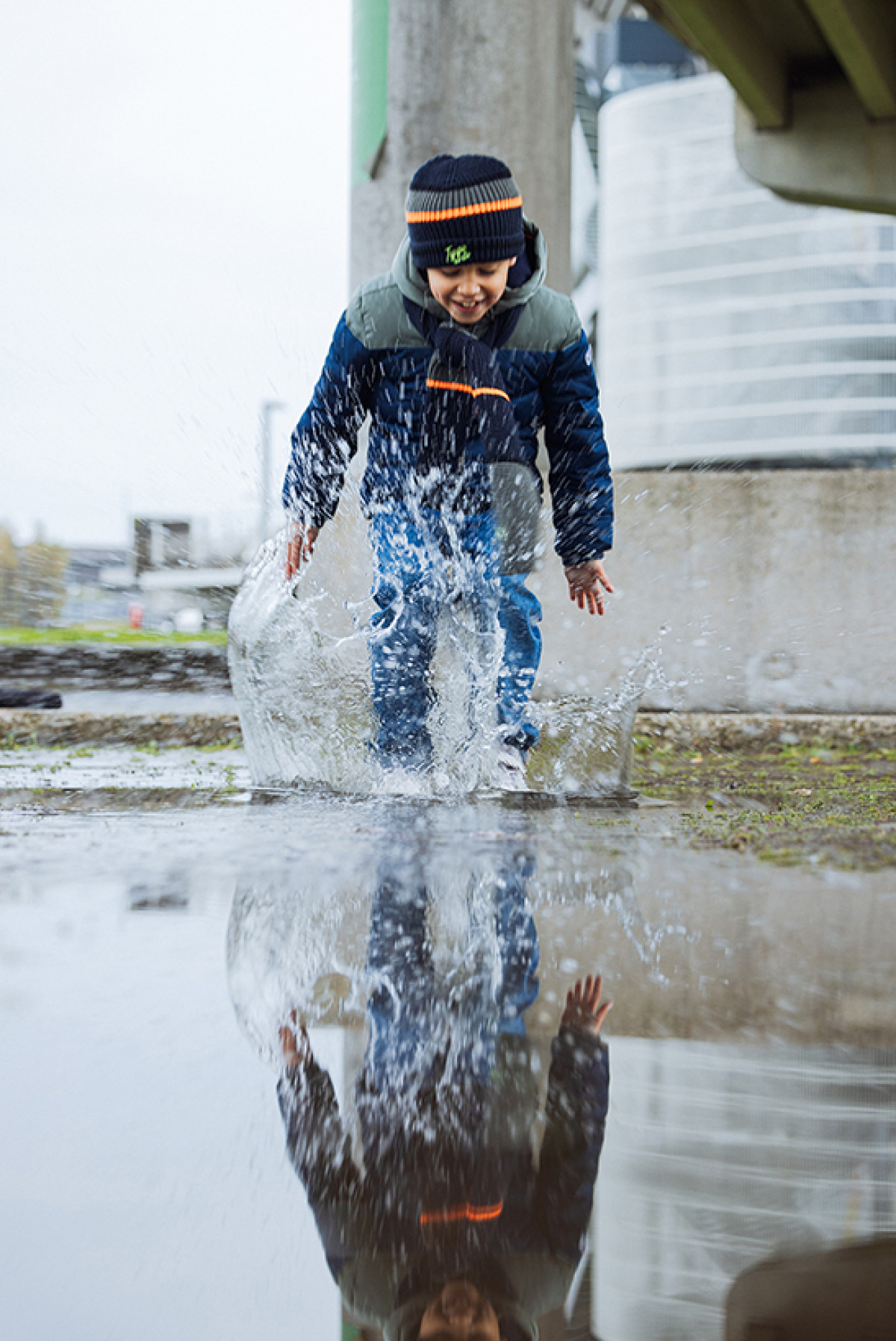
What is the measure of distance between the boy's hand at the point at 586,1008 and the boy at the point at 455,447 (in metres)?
2.05

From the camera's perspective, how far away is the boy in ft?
10.9

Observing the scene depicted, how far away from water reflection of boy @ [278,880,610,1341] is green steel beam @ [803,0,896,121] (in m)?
7.55

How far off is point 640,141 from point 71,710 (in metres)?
79.0

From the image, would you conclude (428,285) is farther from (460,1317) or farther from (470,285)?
(460,1317)

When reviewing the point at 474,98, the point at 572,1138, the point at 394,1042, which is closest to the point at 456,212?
the point at 394,1042

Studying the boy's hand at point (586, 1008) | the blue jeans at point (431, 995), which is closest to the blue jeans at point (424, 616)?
the blue jeans at point (431, 995)

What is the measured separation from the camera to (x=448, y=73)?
657 centimetres

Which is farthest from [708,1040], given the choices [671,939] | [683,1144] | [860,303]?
[860,303]

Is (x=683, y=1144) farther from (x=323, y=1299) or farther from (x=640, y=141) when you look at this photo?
(x=640, y=141)

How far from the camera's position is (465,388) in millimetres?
3346

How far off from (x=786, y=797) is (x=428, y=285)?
1869 mm

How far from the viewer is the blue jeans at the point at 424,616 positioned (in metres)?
3.48

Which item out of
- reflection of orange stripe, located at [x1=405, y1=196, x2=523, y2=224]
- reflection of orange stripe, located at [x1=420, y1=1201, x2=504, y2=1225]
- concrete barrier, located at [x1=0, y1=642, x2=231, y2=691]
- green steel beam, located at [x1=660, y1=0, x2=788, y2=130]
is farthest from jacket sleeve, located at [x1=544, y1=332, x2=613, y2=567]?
concrete barrier, located at [x1=0, y1=642, x2=231, y2=691]

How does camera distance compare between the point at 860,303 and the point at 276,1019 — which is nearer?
the point at 276,1019
